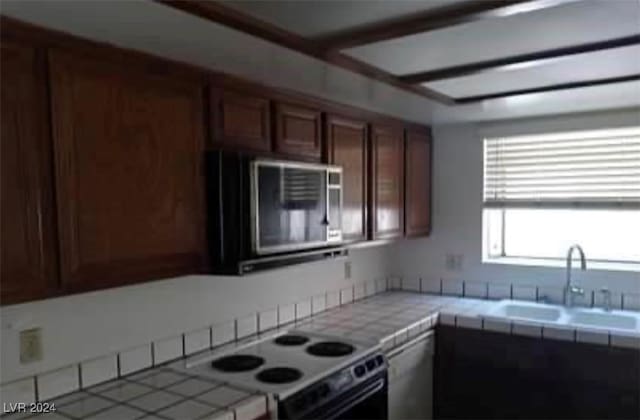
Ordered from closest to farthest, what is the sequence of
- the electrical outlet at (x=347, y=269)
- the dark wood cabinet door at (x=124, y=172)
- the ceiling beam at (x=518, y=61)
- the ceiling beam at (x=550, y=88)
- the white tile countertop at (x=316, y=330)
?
the dark wood cabinet door at (x=124, y=172), the white tile countertop at (x=316, y=330), the ceiling beam at (x=518, y=61), the ceiling beam at (x=550, y=88), the electrical outlet at (x=347, y=269)

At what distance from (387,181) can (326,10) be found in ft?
5.31

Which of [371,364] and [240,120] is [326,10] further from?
[371,364]

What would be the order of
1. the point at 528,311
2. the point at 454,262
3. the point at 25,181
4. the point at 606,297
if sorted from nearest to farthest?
1. the point at 25,181
2. the point at 606,297
3. the point at 528,311
4. the point at 454,262

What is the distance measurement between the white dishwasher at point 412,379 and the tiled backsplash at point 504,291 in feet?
2.22

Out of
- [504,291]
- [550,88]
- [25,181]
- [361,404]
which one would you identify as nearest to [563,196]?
[504,291]

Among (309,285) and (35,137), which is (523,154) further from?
(35,137)

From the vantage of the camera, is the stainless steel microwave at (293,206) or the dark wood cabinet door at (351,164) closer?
the stainless steel microwave at (293,206)

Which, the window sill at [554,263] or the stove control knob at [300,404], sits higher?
the window sill at [554,263]

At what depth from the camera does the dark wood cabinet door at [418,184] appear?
10.3ft

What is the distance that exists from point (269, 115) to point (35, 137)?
37.7 inches

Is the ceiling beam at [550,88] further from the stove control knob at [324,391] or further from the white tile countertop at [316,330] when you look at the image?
the stove control knob at [324,391]

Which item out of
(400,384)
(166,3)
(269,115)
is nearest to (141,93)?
(166,3)

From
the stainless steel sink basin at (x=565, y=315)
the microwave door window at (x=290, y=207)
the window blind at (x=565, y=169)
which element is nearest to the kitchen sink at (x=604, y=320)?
the stainless steel sink basin at (x=565, y=315)

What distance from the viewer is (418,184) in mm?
3244
